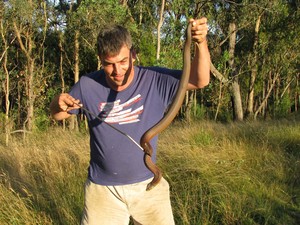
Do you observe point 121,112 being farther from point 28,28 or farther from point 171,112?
point 28,28

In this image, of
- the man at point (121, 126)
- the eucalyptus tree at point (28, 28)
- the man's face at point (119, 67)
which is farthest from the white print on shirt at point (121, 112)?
the eucalyptus tree at point (28, 28)

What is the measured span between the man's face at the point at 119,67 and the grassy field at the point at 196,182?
182cm

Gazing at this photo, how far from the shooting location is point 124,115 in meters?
2.10

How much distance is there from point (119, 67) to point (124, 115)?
296mm

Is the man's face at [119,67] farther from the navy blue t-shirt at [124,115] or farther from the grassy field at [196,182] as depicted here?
the grassy field at [196,182]

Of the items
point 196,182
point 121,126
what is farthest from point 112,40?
point 196,182

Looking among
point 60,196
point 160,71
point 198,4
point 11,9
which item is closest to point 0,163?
point 60,196

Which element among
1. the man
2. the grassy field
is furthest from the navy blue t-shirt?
the grassy field

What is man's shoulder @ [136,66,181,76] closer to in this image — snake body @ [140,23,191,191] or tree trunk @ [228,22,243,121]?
snake body @ [140,23,191,191]

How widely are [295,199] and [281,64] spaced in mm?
13975

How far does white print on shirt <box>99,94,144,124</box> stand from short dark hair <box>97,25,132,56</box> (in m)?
0.32

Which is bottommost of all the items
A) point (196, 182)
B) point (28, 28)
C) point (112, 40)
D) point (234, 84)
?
point (196, 182)

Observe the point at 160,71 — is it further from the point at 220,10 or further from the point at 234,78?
the point at 234,78

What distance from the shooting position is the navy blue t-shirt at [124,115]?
211 cm
